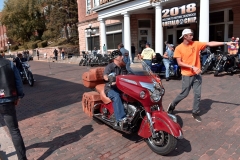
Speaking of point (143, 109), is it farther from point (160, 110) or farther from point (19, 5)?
point (19, 5)

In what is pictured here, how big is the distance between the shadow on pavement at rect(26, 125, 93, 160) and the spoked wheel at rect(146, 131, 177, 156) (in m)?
1.50

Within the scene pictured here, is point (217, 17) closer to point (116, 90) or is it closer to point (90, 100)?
point (90, 100)

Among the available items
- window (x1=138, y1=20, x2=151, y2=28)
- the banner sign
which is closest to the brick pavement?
the banner sign

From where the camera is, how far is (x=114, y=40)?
23031 millimetres

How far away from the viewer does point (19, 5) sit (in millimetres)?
49156

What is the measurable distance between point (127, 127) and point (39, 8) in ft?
166

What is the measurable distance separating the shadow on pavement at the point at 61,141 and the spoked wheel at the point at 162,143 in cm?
150

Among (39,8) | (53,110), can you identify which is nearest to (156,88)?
(53,110)

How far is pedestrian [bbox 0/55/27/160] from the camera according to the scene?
307 centimetres

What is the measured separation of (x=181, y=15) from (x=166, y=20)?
107cm

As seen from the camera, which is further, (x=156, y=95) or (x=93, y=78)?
(x=93, y=78)

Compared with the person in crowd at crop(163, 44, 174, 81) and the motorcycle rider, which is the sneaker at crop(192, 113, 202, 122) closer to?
the motorcycle rider

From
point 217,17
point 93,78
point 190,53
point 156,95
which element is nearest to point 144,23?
point 217,17

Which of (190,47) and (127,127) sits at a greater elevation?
(190,47)
